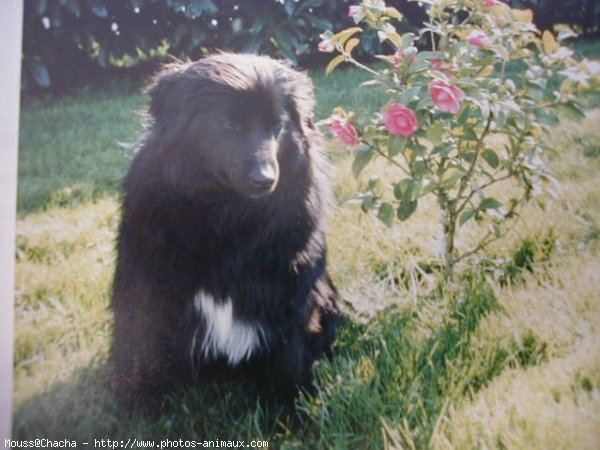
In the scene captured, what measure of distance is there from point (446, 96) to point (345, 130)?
282 millimetres

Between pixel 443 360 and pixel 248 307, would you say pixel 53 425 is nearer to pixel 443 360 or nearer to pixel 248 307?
pixel 248 307

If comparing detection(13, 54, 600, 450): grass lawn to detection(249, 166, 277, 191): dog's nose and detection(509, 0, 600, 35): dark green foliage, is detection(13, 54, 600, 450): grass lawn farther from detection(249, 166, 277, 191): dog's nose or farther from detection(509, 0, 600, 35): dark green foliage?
detection(249, 166, 277, 191): dog's nose

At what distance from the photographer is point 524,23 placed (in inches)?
54.7

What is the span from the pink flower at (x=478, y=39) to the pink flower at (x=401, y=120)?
0.21m

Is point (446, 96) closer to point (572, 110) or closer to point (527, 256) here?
point (572, 110)

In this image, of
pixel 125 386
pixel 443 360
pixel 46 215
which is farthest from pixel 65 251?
pixel 443 360

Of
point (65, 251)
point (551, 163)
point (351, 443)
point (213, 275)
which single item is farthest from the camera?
point (65, 251)

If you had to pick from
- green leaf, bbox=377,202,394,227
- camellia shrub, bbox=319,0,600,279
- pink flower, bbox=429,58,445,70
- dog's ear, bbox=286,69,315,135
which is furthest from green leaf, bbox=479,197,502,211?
dog's ear, bbox=286,69,315,135

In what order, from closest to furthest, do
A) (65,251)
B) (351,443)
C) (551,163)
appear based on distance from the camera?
(351,443), (551,163), (65,251)

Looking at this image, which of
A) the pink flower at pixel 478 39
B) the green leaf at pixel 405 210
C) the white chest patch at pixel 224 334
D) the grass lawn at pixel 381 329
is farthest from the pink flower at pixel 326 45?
the white chest patch at pixel 224 334

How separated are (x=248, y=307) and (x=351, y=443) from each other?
397 millimetres

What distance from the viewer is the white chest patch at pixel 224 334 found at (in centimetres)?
143

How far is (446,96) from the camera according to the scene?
1331mm

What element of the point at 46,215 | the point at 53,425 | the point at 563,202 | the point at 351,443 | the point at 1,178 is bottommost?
the point at 53,425
